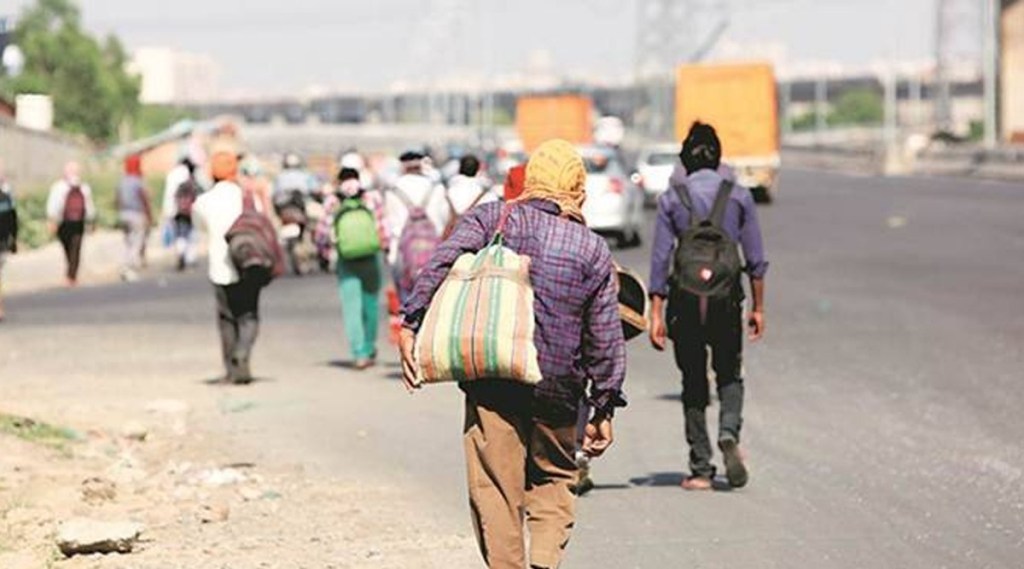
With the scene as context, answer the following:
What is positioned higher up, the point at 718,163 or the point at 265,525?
the point at 718,163

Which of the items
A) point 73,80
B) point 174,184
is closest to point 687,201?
point 174,184

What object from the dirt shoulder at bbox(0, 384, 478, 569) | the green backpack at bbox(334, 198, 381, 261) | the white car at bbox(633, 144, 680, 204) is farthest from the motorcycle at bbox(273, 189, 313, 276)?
the dirt shoulder at bbox(0, 384, 478, 569)

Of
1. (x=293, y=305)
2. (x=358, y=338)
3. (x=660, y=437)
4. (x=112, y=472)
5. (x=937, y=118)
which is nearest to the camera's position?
(x=112, y=472)

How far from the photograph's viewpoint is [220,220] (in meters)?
17.9

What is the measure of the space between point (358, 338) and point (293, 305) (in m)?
8.06

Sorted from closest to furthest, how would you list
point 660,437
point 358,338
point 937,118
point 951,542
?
1. point 951,542
2. point 660,437
3. point 358,338
4. point 937,118

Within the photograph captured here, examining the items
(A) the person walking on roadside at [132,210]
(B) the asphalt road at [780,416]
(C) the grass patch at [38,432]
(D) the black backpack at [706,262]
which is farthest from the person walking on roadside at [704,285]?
(A) the person walking on roadside at [132,210]

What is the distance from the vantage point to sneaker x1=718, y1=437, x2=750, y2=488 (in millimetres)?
11695

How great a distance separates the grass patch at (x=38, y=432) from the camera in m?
14.5

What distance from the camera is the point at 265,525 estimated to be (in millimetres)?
11203

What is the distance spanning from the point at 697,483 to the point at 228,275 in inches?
263

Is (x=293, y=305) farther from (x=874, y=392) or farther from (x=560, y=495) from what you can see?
(x=560, y=495)

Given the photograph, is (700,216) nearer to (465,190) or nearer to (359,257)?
(465,190)

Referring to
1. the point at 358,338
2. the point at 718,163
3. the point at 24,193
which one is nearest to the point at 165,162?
the point at 24,193
